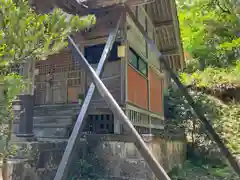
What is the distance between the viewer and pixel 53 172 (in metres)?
5.38

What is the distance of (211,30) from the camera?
1575cm

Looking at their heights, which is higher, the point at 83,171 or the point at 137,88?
the point at 137,88

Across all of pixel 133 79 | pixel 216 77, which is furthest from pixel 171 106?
pixel 133 79

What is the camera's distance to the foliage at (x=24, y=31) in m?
2.62

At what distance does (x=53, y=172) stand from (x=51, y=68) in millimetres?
5089

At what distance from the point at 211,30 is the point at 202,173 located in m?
10.5

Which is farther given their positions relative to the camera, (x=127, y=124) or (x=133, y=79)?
(x=133, y=79)

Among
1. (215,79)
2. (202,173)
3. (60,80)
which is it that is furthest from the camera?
(215,79)

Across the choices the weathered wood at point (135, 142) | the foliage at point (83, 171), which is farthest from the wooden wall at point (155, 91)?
the weathered wood at point (135, 142)

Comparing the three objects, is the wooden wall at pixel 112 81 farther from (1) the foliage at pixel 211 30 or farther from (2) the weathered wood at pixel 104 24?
(1) the foliage at pixel 211 30

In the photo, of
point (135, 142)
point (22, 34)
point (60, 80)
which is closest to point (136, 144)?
point (135, 142)

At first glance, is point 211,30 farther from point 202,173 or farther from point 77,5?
point 77,5

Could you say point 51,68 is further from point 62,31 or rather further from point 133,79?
point 62,31

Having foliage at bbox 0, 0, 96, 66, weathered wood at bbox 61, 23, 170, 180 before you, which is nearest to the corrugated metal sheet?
weathered wood at bbox 61, 23, 170, 180
